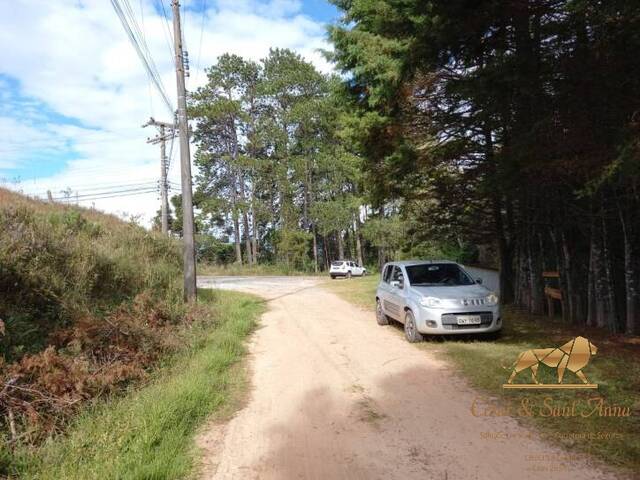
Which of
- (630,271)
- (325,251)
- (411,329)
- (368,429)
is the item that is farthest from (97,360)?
(325,251)

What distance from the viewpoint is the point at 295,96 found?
44.2 metres

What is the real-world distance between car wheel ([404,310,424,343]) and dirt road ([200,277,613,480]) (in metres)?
0.53

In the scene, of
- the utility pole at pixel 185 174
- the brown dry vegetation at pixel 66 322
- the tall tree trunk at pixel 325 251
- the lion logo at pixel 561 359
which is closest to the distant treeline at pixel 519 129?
the lion logo at pixel 561 359

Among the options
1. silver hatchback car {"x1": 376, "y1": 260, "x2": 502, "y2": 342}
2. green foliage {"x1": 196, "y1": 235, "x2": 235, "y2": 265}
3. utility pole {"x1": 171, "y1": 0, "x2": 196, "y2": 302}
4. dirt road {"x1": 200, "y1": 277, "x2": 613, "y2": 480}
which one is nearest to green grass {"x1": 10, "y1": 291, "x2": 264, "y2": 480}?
dirt road {"x1": 200, "y1": 277, "x2": 613, "y2": 480}

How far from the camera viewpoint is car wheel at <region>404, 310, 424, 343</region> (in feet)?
27.8

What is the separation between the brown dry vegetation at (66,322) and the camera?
16.4 feet

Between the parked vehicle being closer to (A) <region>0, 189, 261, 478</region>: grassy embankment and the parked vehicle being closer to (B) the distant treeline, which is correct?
(B) the distant treeline

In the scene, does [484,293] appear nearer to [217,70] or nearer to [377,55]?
[377,55]

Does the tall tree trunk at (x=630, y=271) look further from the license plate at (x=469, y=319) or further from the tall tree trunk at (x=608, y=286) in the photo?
the license plate at (x=469, y=319)

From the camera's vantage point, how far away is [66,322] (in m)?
7.87

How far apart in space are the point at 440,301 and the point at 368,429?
408cm

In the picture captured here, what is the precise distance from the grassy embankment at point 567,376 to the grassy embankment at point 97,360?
362cm

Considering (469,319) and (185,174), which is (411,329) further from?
(185,174)

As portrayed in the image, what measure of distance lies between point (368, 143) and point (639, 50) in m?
6.41
